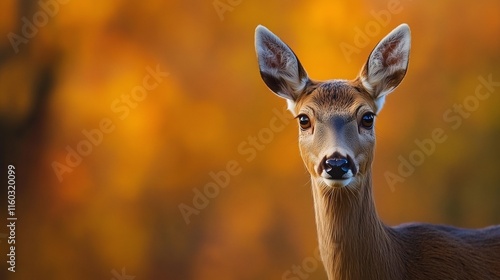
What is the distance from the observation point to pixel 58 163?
8.07 m

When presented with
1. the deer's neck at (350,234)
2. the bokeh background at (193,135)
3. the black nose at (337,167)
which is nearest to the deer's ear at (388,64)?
the deer's neck at (350,234)

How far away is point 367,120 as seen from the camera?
15.3ft

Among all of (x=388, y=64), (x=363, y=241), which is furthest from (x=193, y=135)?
(x=363, y=241)

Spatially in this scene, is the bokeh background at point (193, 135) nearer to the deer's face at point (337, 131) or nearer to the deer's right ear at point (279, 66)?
the deer's right ear at point (279, 66)

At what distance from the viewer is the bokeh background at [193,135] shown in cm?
805

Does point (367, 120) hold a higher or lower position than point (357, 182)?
higher

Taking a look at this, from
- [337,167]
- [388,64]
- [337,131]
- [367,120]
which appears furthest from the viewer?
[388,64]

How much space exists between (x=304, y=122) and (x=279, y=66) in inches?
17.6

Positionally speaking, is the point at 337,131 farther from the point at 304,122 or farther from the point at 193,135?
the point at 193,135

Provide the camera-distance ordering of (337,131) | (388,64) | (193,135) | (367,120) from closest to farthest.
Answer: (337,131), (367,120), (388,64), (193,135)

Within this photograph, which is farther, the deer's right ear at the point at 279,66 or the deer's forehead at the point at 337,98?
the deer's right ear at the point at 279,66

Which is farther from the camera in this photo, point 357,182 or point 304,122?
point 304,122

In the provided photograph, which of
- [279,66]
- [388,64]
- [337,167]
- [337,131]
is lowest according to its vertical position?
[337,167]

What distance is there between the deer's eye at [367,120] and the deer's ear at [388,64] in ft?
0.71
